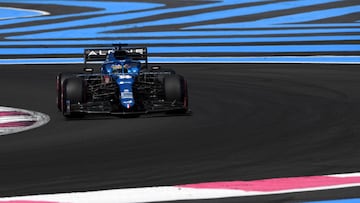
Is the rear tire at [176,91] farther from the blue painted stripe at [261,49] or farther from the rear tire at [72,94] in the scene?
the blue painted stripe at [261,49]

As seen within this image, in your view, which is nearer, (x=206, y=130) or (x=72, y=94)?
(x=206, y=130)

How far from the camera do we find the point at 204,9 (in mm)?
31922

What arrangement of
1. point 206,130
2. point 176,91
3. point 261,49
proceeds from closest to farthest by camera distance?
1. point 206,130
2. point 176,91
3. point 261,49

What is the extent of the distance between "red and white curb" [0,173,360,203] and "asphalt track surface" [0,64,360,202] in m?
0.17

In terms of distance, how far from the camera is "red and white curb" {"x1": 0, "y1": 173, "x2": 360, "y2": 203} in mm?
7094

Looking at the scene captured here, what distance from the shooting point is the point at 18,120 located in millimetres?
11883

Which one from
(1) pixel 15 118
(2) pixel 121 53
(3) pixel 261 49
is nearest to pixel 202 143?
(1) pixel 15 118

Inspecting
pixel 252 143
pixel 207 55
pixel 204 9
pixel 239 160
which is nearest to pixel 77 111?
pixel 252 143

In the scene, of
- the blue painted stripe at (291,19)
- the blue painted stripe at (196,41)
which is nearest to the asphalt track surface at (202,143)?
the blue painted stripe at (196,41)

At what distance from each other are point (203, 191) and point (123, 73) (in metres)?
5.21

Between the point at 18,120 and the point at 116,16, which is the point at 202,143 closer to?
the point at 18,120

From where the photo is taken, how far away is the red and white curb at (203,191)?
7.09m

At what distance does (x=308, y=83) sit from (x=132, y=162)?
7.61 metres

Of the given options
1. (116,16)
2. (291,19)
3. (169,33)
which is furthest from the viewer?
(116,16)
